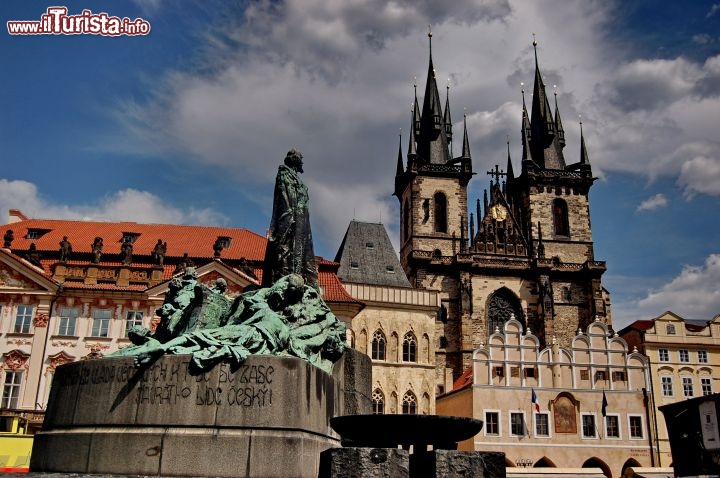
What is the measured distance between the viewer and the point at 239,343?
8.09 metres

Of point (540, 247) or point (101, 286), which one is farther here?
point (540, 247)

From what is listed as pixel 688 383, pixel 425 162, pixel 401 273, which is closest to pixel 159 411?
pixel 401 273

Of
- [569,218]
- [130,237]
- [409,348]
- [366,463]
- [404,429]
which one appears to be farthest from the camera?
[569,218]

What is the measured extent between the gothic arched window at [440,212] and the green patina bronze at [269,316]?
47.2 m

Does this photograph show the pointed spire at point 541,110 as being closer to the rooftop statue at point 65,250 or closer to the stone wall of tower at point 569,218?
the stone wall of tower at point 569,218

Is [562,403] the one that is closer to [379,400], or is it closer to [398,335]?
[398,335]

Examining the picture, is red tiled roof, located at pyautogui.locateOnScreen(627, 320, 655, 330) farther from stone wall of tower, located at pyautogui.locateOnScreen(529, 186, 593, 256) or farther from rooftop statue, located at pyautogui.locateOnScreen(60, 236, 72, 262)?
rooftop statue, located at pyautogui.locateOnScreen(60, 236, 72, 262)

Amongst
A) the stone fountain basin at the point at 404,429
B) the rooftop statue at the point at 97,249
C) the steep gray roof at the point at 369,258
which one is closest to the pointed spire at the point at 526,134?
the steep gray roof at the point at 369,258

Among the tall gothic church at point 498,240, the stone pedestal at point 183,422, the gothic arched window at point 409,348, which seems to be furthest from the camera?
the tall gothic church at point 498,240

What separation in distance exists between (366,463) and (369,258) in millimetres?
42213

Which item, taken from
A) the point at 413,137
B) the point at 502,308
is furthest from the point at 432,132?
the point at 502,308

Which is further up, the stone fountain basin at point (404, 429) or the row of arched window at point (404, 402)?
the row of arched window at point (404, 402)

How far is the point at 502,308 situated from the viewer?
5403cm

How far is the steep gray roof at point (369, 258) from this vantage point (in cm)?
4588
